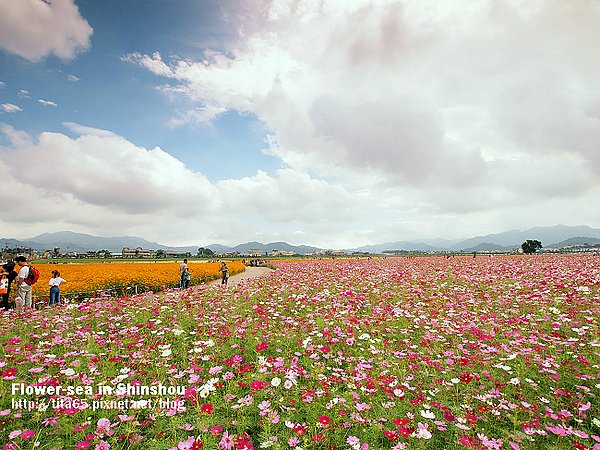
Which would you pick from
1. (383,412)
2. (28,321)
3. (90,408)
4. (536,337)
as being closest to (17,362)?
(90,408)

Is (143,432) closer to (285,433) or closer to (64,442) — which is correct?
(64,442)

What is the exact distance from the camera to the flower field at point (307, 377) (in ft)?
11.8

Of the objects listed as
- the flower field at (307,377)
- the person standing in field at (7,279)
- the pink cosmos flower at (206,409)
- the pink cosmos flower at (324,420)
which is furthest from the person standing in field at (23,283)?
the pink cosmos flower at (324,420)

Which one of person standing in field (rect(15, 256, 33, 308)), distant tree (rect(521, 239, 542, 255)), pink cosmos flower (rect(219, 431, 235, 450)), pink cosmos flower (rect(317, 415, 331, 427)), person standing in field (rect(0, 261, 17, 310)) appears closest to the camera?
pink cosmos flower (rect(219, 431, 235, 450))

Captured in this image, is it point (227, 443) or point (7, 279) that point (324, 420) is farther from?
point (7, 279)

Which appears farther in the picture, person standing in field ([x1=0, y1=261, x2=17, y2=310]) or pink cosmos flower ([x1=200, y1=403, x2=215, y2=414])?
person standing in field ([x1=0, y1=261, x2=17, y2=310])

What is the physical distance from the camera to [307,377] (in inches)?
187

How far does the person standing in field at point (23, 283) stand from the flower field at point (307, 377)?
2409 millimetres

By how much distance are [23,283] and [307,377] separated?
10859 millimetres

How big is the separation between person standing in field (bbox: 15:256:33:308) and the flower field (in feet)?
7.90

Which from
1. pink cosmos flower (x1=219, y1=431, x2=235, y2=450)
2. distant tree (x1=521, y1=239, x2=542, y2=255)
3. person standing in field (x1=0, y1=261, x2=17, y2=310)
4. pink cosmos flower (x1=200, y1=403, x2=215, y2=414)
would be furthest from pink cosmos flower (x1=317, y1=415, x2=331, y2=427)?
distant tree (x1=521, y1=239, x2=542, y2=255)

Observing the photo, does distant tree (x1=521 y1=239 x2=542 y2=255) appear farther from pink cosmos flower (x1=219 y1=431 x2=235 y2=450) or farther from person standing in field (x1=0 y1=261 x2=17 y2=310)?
person standing in field (x1=0 y1=261 x2=17 y2=310)

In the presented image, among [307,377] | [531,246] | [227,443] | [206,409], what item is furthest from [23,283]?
[531,246]

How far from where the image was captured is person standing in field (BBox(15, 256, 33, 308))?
34.1 feet
